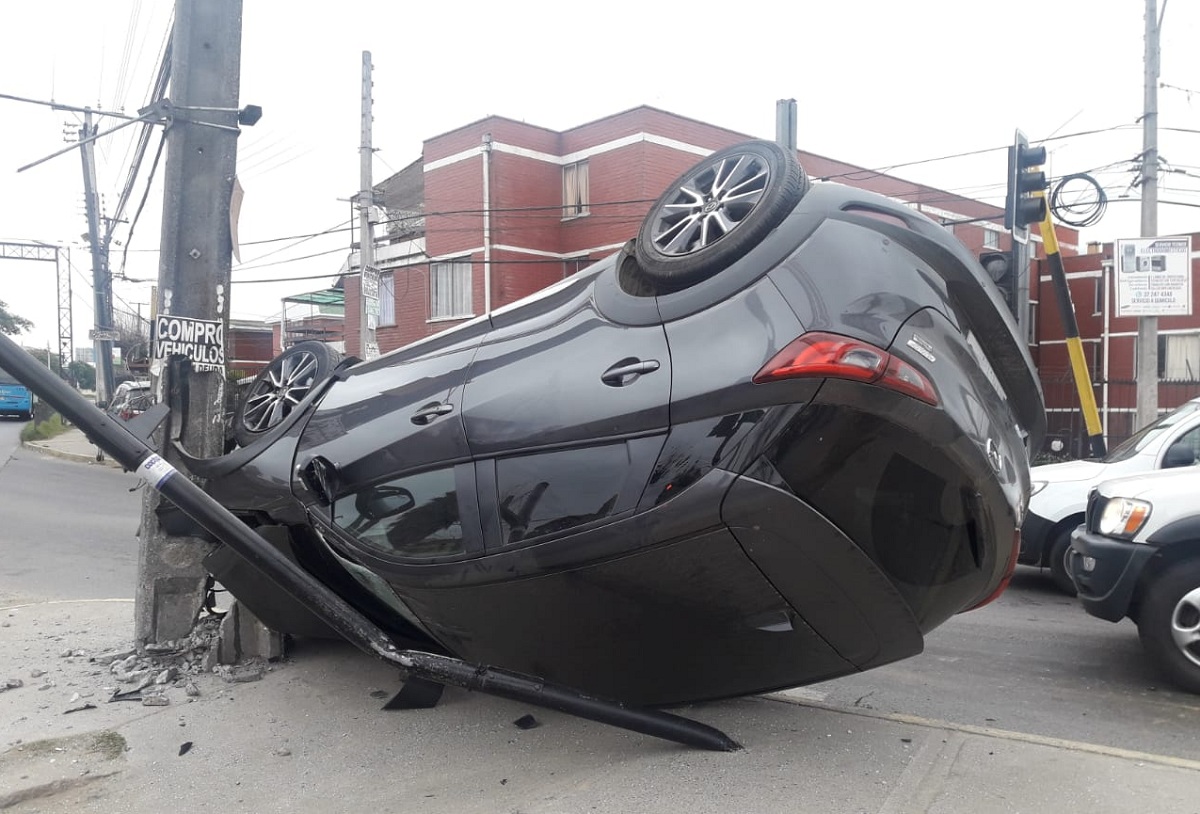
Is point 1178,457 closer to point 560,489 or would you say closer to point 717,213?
point 717,213

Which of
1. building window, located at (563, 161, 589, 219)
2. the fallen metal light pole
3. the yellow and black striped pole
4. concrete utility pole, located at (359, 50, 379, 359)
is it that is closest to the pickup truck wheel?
the yellow and black striped pole

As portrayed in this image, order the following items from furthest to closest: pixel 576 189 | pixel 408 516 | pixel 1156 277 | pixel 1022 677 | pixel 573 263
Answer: pixel 573 263, pixel 576 189, pixel 1156 277, pixel 1022 677, pixel 408 516

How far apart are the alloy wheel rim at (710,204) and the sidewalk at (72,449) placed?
73.6ft

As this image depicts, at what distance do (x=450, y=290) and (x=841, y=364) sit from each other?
25292 millimetres

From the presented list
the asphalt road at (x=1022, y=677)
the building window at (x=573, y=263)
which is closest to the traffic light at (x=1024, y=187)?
the asphalt road at (x=1022, y=677)

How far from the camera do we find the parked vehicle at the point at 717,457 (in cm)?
292

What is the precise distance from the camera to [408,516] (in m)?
3.82

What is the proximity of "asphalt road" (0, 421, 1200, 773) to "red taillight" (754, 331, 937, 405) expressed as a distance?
7.08 feet

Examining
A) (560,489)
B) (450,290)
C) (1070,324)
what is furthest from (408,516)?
(450,290)

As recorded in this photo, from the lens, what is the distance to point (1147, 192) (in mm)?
14672

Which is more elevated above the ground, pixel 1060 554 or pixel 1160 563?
pixel 1160 563

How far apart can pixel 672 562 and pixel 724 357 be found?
73 cm

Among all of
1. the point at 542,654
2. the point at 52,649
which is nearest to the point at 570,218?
the point at 52,649

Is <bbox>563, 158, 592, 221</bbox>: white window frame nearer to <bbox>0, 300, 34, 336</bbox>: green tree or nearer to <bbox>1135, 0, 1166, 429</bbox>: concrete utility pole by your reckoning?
<bbox>1135, 0, 1166, 429</bbox>: concrete utility pole
